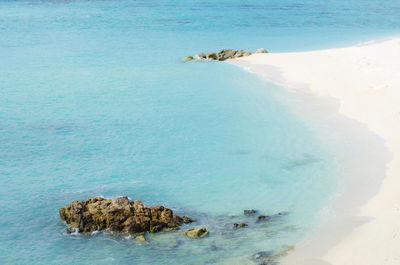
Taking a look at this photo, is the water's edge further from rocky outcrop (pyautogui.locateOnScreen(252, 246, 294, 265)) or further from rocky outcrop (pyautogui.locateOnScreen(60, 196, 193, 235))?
rocky outcrop (pyautogui.locateOnScreen(60, 196, 193, 235))

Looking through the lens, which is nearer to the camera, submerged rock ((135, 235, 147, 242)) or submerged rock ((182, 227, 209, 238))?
submerged rock ((135, 235, 147, 242))

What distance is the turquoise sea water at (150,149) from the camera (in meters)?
16.3

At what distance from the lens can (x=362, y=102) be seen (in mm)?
30078

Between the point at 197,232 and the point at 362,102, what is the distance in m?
17.8

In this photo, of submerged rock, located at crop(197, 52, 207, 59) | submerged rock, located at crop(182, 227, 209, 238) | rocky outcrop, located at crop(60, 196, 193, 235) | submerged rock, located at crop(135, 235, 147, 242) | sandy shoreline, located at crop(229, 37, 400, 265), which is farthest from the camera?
submerged rock, located at crop(197, 52, 207, 59)

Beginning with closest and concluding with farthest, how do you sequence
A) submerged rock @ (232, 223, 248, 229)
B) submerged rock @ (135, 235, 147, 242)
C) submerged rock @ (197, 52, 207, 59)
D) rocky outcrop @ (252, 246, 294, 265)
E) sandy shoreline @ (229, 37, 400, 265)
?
rocky outcrop @ (252, 246, 294, 265)
sandy shoreline @ (229, 37, 400, 265)
submerged rock @ (135, 235, 147, 242)
submerged rock @ (232, 223, 248, 229)
submerged rock @ (197, 52, 207, 59)

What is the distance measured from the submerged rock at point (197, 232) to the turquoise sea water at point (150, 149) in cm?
24

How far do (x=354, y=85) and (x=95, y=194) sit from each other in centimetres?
2086

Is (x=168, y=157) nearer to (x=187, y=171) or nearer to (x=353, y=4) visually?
(x=187, y=171)

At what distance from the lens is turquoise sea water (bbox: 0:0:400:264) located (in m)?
16.3

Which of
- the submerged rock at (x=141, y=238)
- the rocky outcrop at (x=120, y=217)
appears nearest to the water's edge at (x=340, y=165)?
the rocky outcrop at (x=120, y=217)

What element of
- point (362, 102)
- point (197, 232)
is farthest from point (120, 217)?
point (362, 102)

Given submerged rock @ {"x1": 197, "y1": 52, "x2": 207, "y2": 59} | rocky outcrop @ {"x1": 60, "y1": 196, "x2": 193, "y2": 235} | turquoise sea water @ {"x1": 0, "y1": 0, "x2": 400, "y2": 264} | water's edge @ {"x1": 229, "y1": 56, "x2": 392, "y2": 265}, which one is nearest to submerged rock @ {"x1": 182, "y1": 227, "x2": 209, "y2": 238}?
turquoise sea water @ {"x1": 0, "y1": 0, "x2": 400, "y2": 264}

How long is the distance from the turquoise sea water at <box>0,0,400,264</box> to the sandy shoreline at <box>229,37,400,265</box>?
160 centimetres
